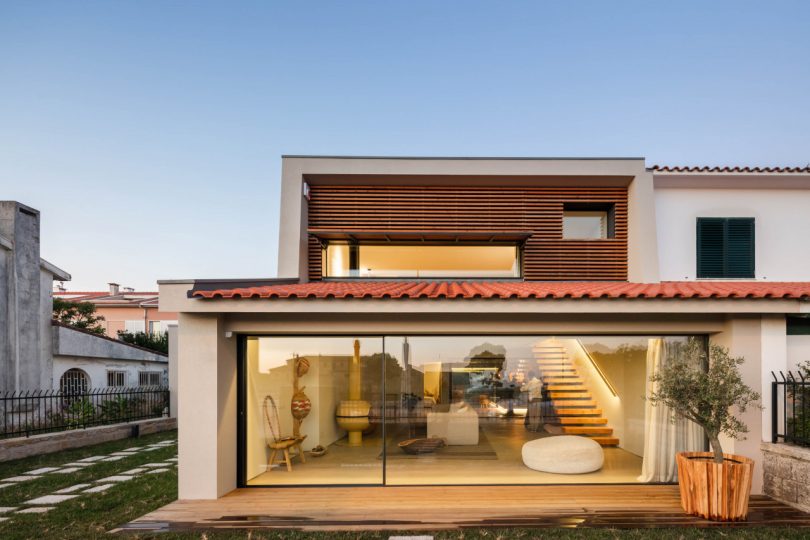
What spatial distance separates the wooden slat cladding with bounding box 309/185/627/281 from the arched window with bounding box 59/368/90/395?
35.7 ft

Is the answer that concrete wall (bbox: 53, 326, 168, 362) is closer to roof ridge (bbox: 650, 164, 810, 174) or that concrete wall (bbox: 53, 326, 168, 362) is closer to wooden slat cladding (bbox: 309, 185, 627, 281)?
wooden slat cladding (bbox: 309, 185, 627, 281)

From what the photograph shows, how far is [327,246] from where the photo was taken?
10.5 m

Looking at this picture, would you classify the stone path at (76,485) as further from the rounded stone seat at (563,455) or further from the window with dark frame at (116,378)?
the window with dark frame at (116,378)

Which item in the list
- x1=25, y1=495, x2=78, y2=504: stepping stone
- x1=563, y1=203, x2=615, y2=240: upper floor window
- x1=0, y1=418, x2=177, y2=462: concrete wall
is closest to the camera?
x1=25, y1=495, x2=78, y2=504: stepping stone

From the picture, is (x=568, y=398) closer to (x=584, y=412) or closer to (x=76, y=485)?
(x=584, y=412)

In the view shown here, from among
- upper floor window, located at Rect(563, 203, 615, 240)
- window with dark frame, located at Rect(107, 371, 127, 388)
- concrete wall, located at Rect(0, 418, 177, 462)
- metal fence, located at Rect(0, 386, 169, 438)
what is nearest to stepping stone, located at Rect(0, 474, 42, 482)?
concrete wall, located at Rect(0, 418, 177, 462)

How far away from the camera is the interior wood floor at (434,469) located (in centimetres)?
757

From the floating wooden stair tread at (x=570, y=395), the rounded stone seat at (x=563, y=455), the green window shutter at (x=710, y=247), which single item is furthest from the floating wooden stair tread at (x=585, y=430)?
the green window shutter at (x=710, y=247)

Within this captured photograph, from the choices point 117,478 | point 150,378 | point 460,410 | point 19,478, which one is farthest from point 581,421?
point 150,378

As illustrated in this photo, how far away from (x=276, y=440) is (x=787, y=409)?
7.71 metres

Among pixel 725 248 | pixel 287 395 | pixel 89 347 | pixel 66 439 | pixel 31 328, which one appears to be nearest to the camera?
pixel 287 395

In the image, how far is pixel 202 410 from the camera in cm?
703

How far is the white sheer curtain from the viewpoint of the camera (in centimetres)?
756

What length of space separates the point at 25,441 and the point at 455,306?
9.87 meters
